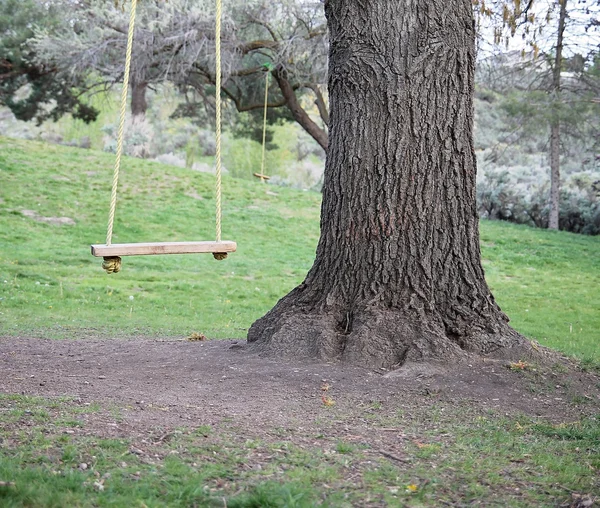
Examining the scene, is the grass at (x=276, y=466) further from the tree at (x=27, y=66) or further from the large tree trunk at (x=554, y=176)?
the tree at (x=27, y=66)

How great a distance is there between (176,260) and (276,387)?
8.99 metres

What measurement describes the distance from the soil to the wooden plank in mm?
766

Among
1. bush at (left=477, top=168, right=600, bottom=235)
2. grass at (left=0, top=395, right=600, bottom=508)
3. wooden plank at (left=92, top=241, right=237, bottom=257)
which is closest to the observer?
grass at (left=0, top=395, right=600, bottom=508)

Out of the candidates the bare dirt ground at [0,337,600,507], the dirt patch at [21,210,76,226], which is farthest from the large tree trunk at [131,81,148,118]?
the bare dirt ground at [0,337,600,507]

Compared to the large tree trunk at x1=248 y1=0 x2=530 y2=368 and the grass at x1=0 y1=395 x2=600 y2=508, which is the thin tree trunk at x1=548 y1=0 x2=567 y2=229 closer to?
the large tree trunk at x1=248 y1=0 x2=530 y2=368

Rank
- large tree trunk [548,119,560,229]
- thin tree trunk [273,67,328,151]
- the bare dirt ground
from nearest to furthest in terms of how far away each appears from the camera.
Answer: the bare dirt ground, large tree trunk [548,119,560,229], thin tree trunk [273,67,328,151]

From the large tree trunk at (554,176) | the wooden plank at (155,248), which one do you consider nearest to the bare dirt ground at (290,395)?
the wooden plank at (155,248)

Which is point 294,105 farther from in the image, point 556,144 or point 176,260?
point 176,260

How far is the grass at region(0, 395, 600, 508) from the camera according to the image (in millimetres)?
2900

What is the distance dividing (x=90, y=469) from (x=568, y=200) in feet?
65.8

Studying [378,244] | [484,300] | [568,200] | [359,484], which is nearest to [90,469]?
[359,484]

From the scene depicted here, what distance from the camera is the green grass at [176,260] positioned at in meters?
8.95

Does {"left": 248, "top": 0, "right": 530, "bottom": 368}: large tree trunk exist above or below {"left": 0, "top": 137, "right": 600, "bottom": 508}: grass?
above

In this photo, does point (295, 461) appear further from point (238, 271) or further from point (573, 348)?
point (238, 271)
